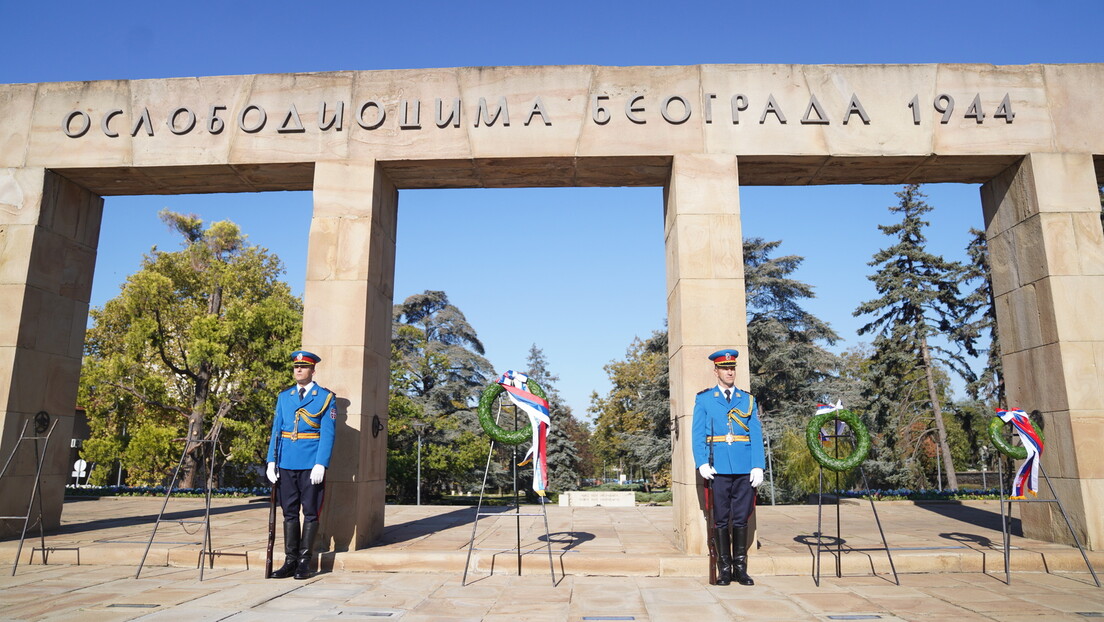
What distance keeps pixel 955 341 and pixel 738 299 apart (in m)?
23.5

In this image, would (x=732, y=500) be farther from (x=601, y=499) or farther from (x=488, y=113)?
(x=601, y=499)

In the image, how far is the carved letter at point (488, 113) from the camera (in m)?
8.27

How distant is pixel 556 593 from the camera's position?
5605 mm

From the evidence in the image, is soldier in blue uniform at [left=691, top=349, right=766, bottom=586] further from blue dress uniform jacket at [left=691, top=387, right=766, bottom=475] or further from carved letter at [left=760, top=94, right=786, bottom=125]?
Answer: carved letter at [left=760, top=94, right=786, bottom=125]

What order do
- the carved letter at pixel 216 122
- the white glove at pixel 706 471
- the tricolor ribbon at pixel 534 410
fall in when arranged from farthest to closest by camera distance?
the carved letter at pixel 216 122, the tricolor ribbon at pixel 534 410, the white glove at pixel 706 471

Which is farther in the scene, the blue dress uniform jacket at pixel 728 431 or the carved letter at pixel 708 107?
the carved letter at pixel 708 107

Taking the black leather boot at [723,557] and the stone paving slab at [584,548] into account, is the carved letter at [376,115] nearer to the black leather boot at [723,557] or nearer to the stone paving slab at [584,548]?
the stone paving slab at [584,548]

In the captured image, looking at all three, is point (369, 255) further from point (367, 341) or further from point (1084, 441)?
point (1084, 441)

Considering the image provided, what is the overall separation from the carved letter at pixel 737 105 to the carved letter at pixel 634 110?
3.55 feet

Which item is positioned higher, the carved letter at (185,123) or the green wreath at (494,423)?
the carved letter at (185,123)

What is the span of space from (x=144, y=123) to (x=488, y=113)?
4.41 metres


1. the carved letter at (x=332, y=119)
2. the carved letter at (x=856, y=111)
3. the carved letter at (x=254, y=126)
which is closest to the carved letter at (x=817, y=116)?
the carved letter at (x=856, y=111)

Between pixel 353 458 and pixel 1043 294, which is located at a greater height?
pixel 1043 294

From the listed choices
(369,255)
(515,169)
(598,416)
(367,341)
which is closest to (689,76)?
(515,169)
